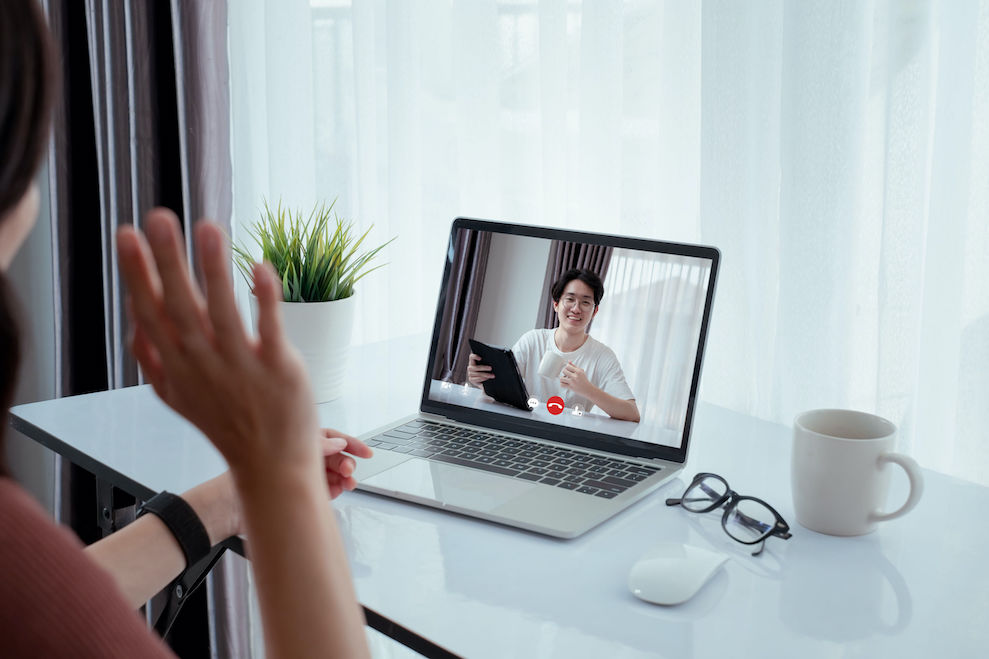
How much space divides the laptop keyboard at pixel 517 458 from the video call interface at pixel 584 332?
0.04 metres

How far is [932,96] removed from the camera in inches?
49.6

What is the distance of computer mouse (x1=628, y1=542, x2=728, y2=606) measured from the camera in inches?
30.3

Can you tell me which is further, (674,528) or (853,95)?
(853,95)

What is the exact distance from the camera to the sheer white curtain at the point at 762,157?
49.6 inches

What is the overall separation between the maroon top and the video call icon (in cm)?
69

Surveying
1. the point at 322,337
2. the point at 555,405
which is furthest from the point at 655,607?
the point at 322,337

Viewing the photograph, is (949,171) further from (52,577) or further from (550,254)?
(52,577)

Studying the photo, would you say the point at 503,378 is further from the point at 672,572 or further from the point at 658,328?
the point at 672,572

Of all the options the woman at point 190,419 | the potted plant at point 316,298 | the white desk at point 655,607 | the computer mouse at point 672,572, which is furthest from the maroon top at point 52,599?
the potted plant at point 316,298

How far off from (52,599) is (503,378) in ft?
2.40

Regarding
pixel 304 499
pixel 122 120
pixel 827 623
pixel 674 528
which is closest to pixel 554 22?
pixel 122 120

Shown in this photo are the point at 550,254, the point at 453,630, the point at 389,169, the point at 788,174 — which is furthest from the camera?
the point at 389,169

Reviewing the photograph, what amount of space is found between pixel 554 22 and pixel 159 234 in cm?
126

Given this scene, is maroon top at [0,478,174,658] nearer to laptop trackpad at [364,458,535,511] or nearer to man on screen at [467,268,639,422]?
laptop trackpad at [364,458,535,511]
